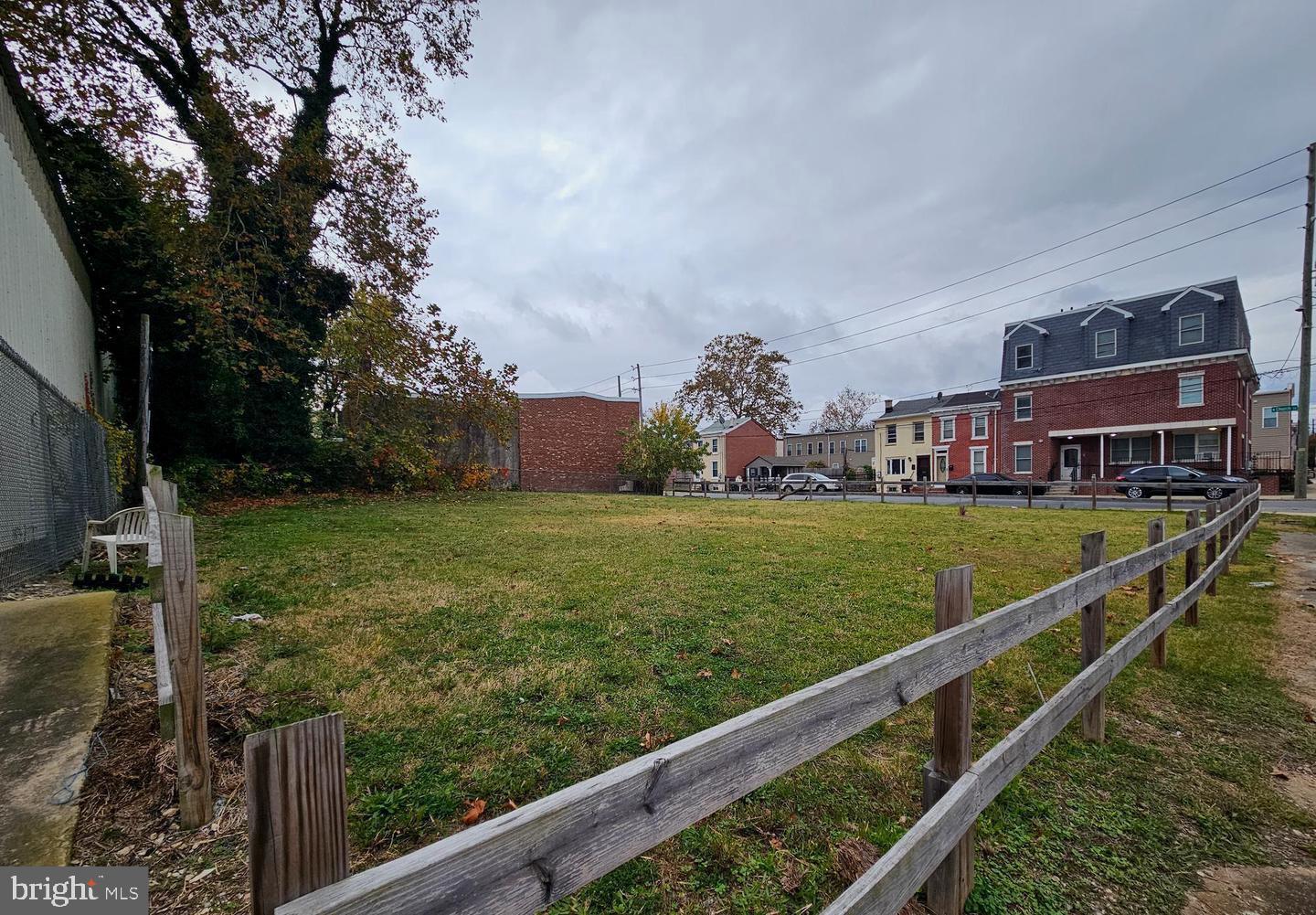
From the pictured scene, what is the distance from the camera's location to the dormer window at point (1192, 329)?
28.3m

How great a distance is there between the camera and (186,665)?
227 centimetres

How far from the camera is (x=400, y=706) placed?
3424 millimetres

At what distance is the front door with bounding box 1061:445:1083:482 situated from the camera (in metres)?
32.4

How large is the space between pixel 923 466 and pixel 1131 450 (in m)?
12.9

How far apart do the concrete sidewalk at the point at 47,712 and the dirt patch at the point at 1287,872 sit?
450cm

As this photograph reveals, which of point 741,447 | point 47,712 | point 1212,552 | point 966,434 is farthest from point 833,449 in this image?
point 47,712

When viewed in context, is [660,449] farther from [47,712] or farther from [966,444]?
[47,712]

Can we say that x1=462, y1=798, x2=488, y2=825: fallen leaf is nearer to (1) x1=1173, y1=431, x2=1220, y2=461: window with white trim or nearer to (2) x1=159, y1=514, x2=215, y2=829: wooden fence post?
(2) x1=159, y1=514, x2=215, y2=829: wooden fence post

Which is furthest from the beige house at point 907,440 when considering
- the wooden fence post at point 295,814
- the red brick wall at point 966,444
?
the wooden fence post at point 295,814

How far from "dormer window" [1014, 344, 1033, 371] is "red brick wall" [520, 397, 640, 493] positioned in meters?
25.0

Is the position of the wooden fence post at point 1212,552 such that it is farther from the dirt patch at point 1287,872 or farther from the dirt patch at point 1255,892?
the dirt patch at point 1255,892

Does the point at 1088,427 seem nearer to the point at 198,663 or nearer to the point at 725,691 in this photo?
the point at 725,691

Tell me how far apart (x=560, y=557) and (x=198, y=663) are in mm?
5850

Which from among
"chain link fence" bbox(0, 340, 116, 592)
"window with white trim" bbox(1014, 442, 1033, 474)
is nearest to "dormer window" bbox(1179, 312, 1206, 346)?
"window with white trim" bbox(1014, 442, 1033, 474)
